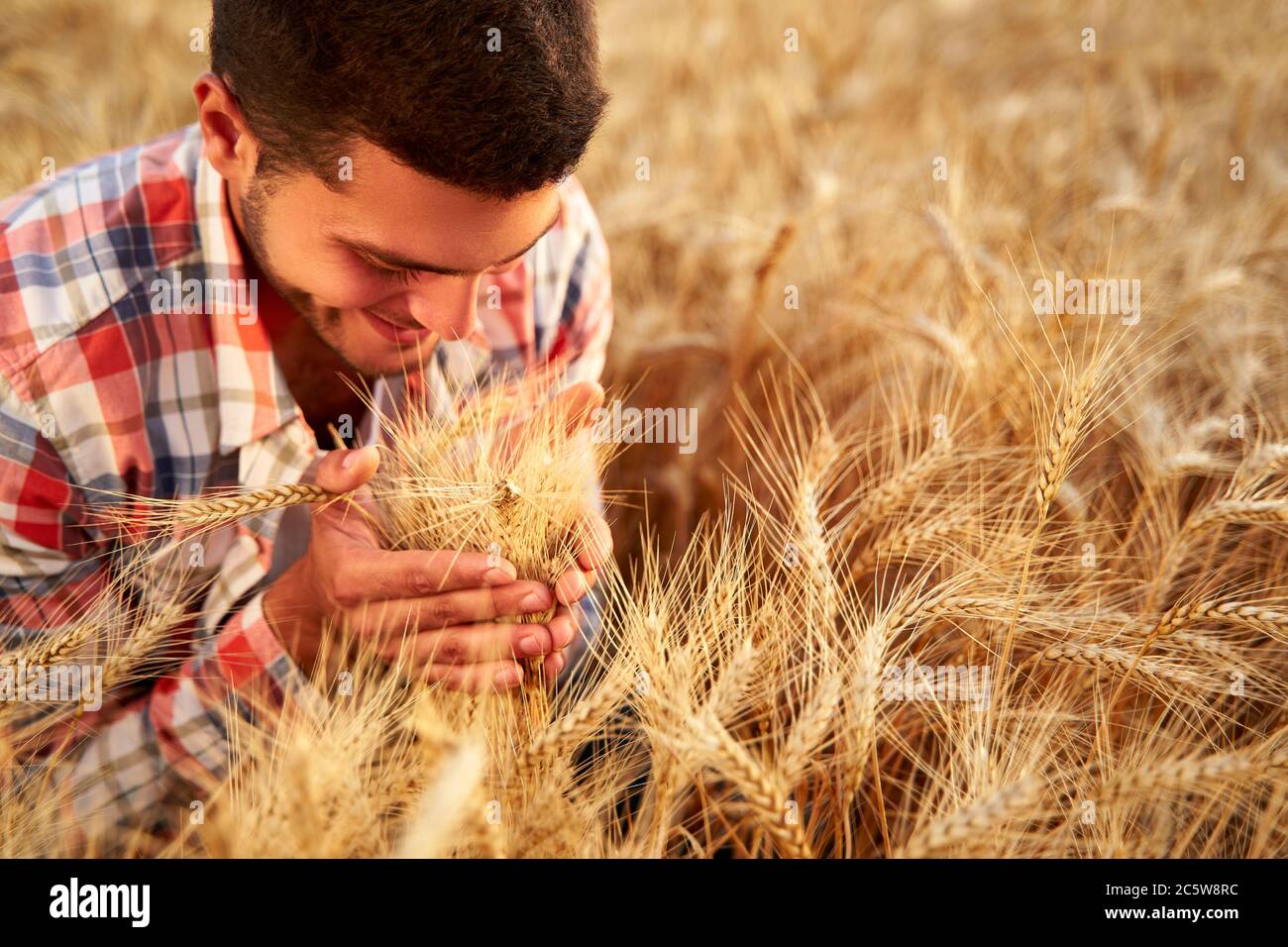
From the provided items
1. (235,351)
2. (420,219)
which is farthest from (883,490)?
(235,351)

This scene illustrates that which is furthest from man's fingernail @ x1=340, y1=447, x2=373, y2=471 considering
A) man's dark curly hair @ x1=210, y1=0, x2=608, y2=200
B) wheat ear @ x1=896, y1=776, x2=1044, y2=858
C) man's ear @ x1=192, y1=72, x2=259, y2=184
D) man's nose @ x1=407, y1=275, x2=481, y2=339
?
wheat ear @ x1=896, y1=776, x2=1044, y2=858

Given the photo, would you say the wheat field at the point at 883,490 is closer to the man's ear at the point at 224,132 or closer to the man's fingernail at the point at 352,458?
the man's fingernail at the point at 352,458

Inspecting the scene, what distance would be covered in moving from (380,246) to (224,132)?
1.13 ft

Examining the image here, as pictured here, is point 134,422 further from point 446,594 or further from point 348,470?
point 446,594

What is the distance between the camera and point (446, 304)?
1198mm

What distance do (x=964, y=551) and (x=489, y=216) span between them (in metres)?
0.83

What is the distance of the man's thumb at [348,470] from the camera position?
108cm

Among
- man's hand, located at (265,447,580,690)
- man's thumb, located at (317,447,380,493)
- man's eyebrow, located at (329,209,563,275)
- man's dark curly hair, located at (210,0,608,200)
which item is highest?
man's dark curly hair, located at (210,0,608,200)

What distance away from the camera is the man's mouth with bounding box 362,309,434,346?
1.29 metres

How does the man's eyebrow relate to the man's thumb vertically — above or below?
above

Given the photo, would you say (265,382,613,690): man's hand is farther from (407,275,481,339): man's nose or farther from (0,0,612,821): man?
(407,275,481,339): man's nose

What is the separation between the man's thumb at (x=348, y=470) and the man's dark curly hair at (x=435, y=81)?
14.0 inches

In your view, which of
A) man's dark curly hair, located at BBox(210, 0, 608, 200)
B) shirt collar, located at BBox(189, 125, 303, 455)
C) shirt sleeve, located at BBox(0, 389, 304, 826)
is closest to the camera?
man's dark curly hair, located at BBox(210, 0, 608, 200)

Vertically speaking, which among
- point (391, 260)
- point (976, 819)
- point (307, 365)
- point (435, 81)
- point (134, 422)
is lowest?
point (976, 819)
